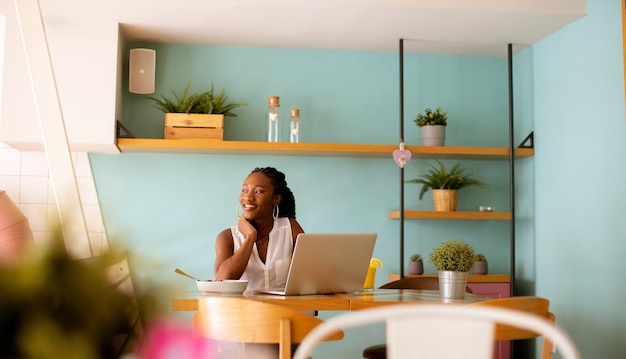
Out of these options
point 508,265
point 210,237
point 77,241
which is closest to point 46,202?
point 210,237

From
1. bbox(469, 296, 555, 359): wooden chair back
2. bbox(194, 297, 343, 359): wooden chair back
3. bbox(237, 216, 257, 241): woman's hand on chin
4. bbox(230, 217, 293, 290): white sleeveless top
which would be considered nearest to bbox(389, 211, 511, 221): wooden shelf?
bbox(230, 217, 293, 290): white sleeveless top

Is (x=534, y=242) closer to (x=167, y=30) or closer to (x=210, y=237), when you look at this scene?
(x=210, y=237)

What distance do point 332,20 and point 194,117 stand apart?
98cm

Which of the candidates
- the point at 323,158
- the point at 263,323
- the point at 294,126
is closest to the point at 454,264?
the point at 263,323

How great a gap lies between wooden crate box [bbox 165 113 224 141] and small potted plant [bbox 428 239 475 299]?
1969 mm

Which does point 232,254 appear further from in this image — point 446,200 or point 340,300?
point 446,200

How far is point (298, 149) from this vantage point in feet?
14.5

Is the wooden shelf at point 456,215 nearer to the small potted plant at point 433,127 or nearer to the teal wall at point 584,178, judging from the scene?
the teal wall at point 584,178

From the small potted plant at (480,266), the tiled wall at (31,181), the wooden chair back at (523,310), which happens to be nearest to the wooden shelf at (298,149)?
the tiled wall at (31,181)

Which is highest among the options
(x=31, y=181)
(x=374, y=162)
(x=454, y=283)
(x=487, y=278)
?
(x=374, y=162)

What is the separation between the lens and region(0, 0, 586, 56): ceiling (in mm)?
3988

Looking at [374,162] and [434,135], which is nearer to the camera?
[434,135]

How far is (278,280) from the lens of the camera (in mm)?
3186

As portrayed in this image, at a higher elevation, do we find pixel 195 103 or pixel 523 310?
pixel 195 103
